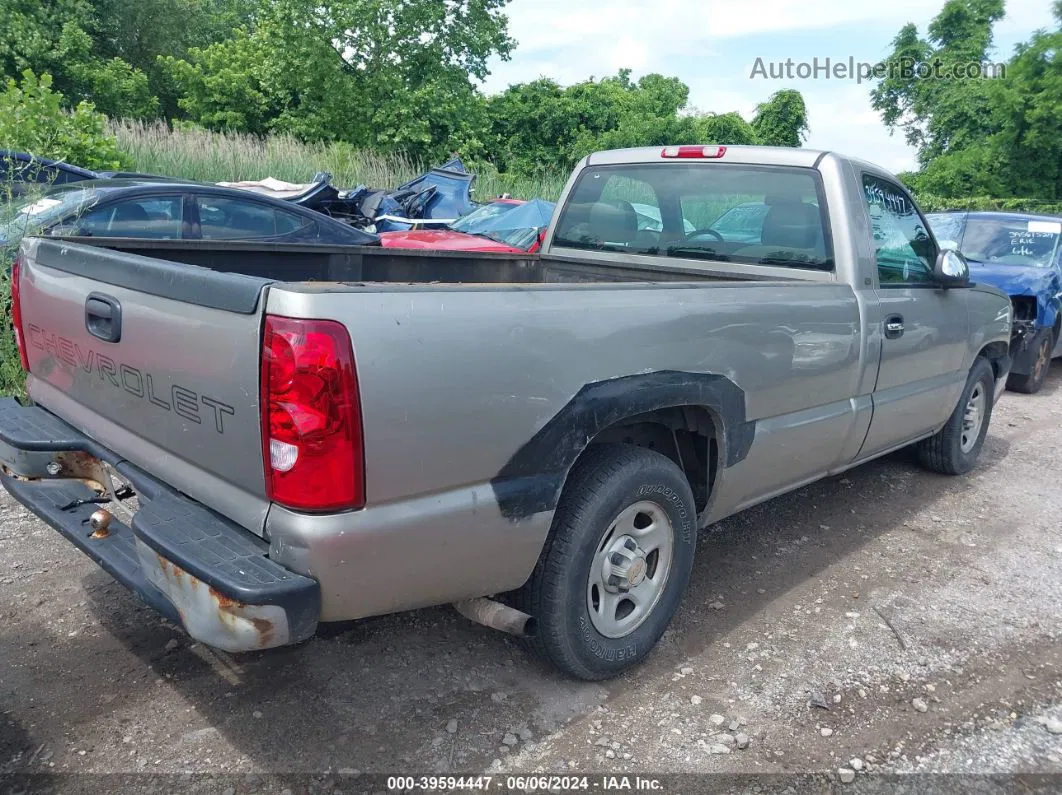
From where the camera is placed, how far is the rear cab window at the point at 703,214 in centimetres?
400

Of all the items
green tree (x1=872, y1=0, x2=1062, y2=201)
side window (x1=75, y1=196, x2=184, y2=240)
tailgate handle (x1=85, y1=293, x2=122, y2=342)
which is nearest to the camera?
tailgate handle (x1=85, y1=293, x2=122, y2=342)

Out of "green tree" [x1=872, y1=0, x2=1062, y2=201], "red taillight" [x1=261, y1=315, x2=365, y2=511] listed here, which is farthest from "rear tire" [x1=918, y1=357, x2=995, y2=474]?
"green tree" [x1=872, y1=0, x2=1062, y2=201]

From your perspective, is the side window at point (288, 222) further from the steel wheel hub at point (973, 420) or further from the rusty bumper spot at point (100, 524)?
the steel wheel hub at point (973, 420)

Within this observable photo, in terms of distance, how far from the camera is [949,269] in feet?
14.3

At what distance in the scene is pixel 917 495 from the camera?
5.25 metres

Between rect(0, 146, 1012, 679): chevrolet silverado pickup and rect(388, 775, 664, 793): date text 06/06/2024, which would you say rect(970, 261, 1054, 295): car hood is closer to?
rect(0, 146, 1012, 679): chevrolet silverado pickup

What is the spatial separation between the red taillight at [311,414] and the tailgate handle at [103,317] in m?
0.80

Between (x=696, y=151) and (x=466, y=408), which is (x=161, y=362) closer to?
(x=466, y=408)

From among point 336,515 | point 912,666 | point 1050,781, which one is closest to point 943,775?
point 1050,781

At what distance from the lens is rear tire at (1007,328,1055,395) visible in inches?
323

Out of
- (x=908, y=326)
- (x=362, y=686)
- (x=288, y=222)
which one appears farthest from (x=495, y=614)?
(x=288, y=222)

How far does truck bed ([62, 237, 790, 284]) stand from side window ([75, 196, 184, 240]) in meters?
2.61

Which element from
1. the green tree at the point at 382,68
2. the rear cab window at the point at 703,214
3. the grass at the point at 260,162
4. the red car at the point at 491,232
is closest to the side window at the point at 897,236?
the rear cab window at the point at 703,214

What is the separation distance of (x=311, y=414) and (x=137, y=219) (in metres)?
5.48
